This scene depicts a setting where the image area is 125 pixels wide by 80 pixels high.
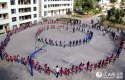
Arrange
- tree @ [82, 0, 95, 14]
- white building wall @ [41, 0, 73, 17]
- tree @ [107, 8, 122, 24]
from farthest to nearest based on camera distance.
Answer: tree @ [82, 0, 95, 14]
white building wall @ [41, 0, 73, 17]
tree @ [107, 8, 122, 24]

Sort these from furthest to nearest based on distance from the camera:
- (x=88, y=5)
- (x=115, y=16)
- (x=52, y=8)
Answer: (x=88, y=5)
(x=52, y=8)
(x=115, y=16)

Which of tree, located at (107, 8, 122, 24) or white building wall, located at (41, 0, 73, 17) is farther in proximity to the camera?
white building wall, located at (41, 0, 73, 17)

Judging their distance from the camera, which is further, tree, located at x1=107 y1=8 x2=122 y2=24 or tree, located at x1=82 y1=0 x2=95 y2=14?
tree, located at x1=82 y1=0 x2=95 y2=14

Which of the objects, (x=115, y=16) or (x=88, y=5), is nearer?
(x=115, y=16)

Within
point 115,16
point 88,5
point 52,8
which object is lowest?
point 115,16

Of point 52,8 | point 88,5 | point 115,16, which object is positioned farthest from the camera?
point 88,5

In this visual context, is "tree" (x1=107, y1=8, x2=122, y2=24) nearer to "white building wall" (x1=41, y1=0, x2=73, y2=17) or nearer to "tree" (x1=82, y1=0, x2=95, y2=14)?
"tree" (x1=82, y1=0, x2=95, y2=14)

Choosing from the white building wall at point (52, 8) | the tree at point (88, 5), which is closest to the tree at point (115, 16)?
the tree at point (88, 5)

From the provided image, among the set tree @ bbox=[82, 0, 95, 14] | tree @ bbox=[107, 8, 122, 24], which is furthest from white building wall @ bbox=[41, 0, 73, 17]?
tree @ bbox=[107, 8, 122, 24]

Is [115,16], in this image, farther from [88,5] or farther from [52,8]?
[52,8]

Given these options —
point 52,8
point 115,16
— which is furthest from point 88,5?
point 115,16

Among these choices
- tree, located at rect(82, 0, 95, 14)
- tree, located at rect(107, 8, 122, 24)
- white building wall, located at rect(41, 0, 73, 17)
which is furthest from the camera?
tree, located at rect(82, 0, 95, 14)

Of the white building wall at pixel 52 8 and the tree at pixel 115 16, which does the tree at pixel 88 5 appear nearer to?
the white building wall at pixel 52 8

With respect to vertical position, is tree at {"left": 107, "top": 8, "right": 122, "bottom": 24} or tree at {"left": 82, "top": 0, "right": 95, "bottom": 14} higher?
tree at {"left": 82, "top": 0, "right": 95, "bottom": 14}
